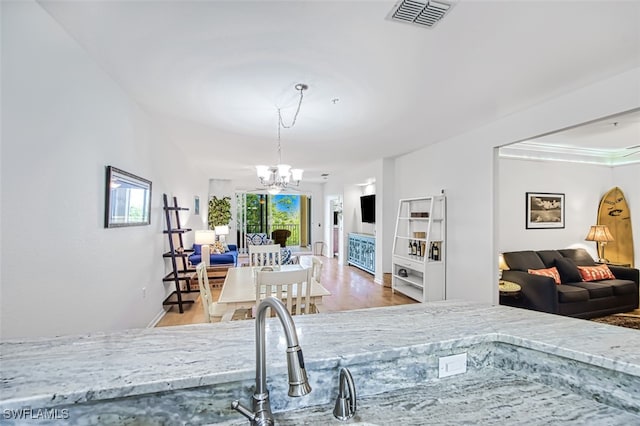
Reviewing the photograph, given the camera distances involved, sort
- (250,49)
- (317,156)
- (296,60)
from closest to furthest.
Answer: (250,49)
(296,60)
(317,156)

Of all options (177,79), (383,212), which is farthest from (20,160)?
(383,212)

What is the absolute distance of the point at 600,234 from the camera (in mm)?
4473

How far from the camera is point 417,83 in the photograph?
2.56 meters

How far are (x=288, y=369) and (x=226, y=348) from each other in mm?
427

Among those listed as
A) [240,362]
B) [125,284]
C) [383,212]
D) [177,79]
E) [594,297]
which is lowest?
[594,297]

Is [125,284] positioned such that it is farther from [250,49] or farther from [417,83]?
[417,83]

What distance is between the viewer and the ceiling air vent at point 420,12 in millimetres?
1597

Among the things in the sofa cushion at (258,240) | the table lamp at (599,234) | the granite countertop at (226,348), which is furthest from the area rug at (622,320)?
the sofa cushion at (258,240)

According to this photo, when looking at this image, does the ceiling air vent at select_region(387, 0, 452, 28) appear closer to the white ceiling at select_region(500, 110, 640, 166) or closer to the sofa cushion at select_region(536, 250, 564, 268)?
the white ceiling at select_region(500, 110, 640, 166)

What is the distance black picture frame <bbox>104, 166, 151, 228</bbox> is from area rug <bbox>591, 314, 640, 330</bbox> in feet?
18.5

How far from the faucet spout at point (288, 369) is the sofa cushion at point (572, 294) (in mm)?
4245

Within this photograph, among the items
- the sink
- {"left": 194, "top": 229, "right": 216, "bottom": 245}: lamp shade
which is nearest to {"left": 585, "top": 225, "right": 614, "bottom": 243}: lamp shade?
the sink

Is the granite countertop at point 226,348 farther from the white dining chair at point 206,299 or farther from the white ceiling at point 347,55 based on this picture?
the white ceiling at point 347,55

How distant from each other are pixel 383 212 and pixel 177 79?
4.47 m
